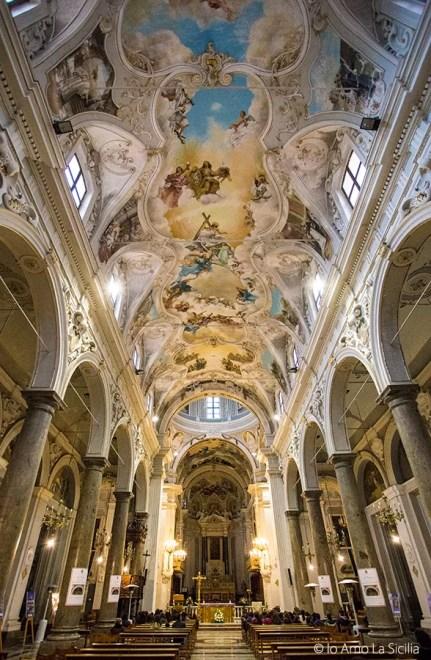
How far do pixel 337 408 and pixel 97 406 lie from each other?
25.6ft

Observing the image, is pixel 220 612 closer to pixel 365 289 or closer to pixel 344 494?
pixel 344 494

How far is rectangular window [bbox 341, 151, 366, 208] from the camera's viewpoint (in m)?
9.73

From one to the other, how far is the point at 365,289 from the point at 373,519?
13086 millimetres

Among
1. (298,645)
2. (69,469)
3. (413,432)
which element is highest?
(69,469)

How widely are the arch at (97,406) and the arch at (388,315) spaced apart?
304 inches

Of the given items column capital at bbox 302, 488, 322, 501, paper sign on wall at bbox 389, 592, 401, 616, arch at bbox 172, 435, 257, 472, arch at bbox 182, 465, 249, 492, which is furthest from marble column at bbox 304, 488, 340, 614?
arch at bbox 182, 465, 249, 492

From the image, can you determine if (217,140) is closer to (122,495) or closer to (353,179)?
(353,179)

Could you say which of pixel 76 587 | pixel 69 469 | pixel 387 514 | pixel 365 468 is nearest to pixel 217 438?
pixel 365 468

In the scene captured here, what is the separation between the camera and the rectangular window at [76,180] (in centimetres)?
962

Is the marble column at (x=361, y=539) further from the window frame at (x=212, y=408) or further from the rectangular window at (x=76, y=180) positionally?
the window frame at (x=212, y=408)

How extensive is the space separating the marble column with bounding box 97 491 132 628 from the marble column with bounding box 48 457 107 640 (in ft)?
12.8

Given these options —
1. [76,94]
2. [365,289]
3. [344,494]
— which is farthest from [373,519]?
[76,94]

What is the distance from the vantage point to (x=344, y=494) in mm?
11180

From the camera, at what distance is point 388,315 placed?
8867 millimetres
